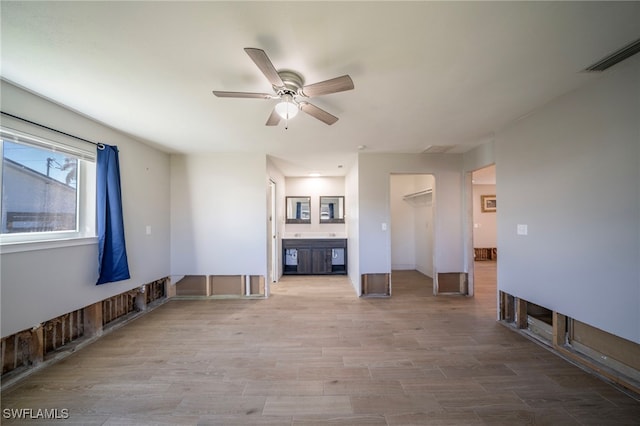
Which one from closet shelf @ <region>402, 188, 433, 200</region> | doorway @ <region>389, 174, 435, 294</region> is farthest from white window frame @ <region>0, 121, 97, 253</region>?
doorway @ <region>389, 174, 435, 294</region>

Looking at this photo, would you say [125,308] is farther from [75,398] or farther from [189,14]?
[189,14]

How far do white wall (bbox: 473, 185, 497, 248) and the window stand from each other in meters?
9.13

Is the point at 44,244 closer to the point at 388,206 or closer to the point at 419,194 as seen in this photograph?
the point at 388,206

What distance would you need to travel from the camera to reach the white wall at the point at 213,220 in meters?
4.16

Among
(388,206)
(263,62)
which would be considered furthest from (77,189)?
(388,206)

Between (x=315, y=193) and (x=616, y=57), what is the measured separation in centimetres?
510

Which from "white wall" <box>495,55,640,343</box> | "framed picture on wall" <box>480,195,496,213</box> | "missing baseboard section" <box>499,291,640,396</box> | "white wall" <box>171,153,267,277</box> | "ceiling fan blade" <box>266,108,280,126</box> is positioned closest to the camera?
"white wall" <box>495,55,640,343</box>

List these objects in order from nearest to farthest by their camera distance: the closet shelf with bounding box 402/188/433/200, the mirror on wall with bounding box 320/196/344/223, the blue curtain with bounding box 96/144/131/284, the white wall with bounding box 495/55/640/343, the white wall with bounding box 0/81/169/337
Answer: the white wall with bounding box 495/55/640/343 < the white wall with bounding box 0/81/169/337 < the blue curtain with bounding box 96/144/131/284 < the closet shelf with bounding box 402/188/433/200 < the mirror on wall with bounding box 320/196/344/223

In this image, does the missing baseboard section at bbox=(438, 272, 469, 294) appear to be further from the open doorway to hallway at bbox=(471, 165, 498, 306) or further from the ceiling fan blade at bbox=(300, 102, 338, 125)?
the open doorway to hallway at bbox=(471, 165, 498, 306)

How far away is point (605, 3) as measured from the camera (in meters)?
1.31

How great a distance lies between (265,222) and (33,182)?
2.63 meters

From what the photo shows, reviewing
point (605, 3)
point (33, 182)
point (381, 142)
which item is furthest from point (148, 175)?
point (605, 3)

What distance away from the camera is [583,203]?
2.12 meters

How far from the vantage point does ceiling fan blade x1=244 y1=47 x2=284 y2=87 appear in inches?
53.8
